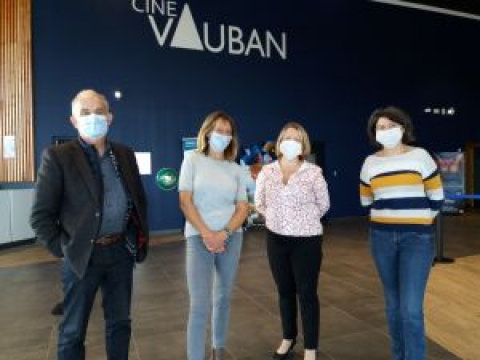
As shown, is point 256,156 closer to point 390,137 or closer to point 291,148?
point 291,148

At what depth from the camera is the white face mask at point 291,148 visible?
2.57 metres

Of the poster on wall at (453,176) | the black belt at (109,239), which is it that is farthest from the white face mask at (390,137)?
the poster on wall at (453,176)

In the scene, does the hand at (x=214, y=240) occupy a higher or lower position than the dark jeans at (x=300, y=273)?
higher

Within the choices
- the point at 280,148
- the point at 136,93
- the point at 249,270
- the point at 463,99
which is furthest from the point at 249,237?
the point at 463,99

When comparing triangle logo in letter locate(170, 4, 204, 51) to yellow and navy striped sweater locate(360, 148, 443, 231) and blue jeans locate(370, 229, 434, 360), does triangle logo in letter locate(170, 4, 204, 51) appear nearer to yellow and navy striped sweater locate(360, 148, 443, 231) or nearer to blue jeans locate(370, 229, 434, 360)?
yellow and navy striped sweater locate(360, 148, 443, 231)

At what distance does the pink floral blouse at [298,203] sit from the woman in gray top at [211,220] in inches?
7.9

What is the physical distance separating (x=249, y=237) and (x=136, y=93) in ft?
12.0

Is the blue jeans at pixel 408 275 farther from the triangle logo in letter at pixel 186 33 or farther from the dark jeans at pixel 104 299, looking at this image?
the triangle logo in letter at pixel 186 33

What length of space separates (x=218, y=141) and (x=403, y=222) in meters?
1.07

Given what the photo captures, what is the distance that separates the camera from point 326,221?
10.2 m

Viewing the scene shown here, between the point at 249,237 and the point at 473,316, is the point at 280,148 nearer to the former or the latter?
the point at 473,316

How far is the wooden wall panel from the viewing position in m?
7.56

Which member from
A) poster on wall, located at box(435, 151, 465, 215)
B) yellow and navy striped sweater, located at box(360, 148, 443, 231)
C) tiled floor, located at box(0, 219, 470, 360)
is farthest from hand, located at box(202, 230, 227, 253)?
poster on wall, located at box(435, 151, 465, 215)

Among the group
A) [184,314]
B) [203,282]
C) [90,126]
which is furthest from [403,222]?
[184,314]
